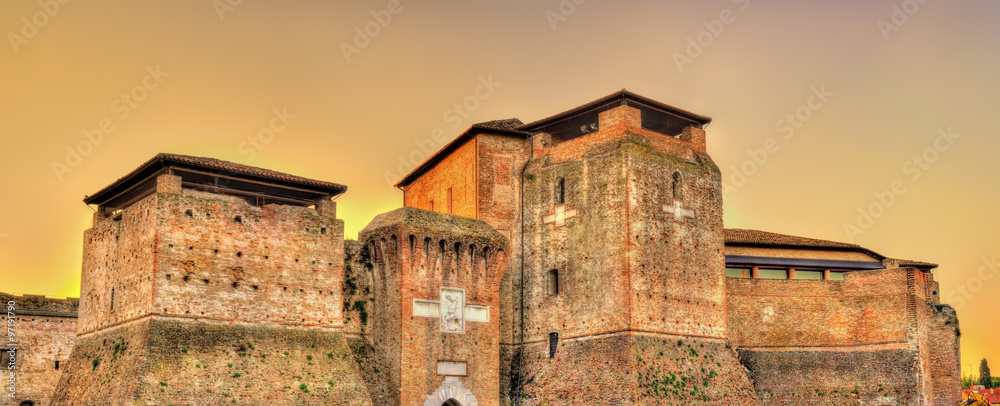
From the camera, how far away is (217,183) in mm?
27703

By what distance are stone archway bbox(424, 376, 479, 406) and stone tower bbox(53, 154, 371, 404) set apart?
2793 millimetres

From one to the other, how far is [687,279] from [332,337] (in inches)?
463

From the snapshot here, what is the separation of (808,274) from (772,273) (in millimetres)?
1781

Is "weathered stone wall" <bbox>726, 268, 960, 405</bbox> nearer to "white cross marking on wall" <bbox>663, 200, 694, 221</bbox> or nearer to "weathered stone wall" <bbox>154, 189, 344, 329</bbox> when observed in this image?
"white cross marking on wall" <bbox>663, 200, 694, 221</bbox>

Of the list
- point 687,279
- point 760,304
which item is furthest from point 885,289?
point 687,279

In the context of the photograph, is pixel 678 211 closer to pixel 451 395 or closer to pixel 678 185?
pixel 678 185

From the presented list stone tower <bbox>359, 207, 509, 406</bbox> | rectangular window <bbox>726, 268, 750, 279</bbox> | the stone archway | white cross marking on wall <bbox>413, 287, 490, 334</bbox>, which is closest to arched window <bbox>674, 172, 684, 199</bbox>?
rectangular window <bbox>726, 268, 750, 279</bbox>

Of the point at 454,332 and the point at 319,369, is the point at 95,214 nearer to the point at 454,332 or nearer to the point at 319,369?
the point at 319,369

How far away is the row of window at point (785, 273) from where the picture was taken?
119 ft

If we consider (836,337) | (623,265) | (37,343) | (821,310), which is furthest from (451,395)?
(37,343)

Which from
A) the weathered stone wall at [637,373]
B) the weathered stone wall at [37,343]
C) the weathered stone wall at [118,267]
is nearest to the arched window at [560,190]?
the weathered stone wall at [637,373]

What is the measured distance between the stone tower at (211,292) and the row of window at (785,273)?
15.4 meters

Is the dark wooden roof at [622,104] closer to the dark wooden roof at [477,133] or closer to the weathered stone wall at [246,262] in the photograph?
the dark wooden roof at [477,133]

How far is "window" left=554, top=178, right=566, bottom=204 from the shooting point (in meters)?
33.7
